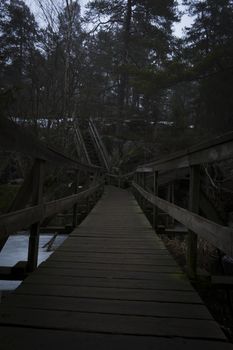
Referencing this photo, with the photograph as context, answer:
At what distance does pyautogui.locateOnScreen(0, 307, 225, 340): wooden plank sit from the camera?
229cm

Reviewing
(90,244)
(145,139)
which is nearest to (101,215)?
(90,244)

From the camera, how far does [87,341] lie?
84.7 inches

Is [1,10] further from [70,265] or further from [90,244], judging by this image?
[70,265]

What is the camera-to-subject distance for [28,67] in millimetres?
10031

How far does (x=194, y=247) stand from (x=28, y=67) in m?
7.94

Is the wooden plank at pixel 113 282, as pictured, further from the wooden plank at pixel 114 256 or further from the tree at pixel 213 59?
the tree at pixel 213 59

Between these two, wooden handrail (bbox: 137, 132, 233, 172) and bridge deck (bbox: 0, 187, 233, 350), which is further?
wooden handrail (bbox: 137, 132, 233, 172)

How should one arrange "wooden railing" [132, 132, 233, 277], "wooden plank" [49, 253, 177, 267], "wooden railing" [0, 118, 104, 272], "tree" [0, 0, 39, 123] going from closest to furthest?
"wooden railing" [132, 132, 233, 277], "wooden railing" [0, 118, 104, 272], "wooden plank" [49, 253, 177, 267], "tree" [0, 0, 39, 123]

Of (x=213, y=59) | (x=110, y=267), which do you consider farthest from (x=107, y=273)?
(x=213, y=59)

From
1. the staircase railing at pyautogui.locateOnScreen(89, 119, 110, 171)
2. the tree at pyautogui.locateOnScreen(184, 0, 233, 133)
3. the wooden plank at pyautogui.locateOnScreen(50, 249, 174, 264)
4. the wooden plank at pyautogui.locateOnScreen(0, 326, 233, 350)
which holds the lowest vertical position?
the wooden plank at pyautogui.locateOnScreen(0, 326, 233, 350)

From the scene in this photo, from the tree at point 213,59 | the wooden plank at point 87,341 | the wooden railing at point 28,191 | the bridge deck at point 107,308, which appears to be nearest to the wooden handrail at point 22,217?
the wooden railing at point 28,191

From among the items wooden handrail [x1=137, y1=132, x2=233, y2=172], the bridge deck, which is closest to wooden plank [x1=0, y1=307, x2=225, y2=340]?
the bridge deck

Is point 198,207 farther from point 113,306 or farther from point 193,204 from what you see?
point 113,306

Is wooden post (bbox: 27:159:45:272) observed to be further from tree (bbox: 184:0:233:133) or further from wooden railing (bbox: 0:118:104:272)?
tree (bbox: 184:0:233:133)
